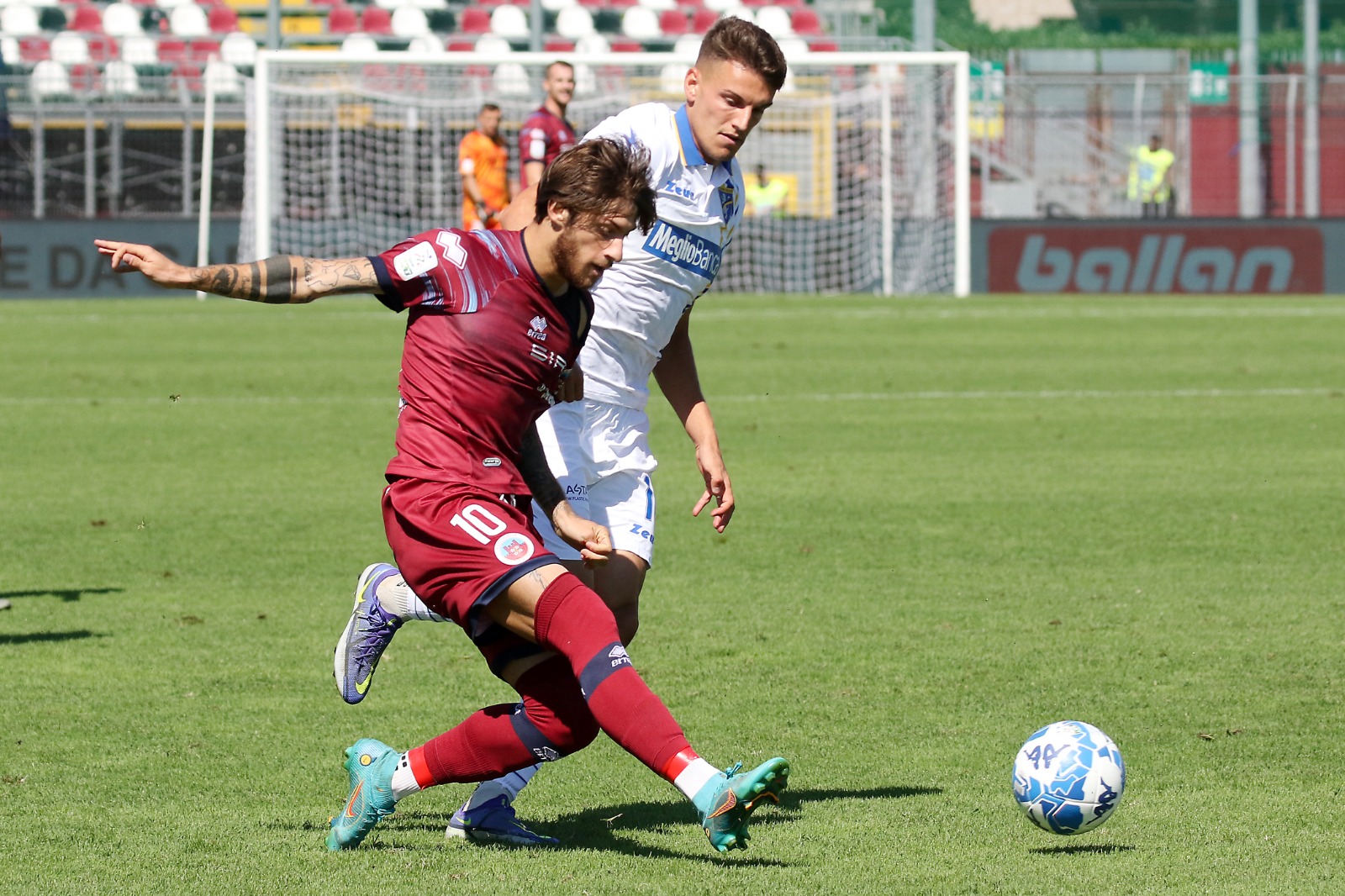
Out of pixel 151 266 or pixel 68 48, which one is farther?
pixel 68 48

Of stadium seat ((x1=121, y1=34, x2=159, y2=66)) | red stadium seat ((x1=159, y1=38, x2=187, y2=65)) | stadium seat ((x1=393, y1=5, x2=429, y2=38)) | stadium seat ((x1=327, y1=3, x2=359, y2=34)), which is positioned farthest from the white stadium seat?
stadium seat ((x1=121, y1=34, x2=159, y2=66))

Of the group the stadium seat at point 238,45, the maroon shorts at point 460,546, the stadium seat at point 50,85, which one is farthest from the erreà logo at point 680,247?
the stadium seat at point 238,45

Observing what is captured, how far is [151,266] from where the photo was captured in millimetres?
3887

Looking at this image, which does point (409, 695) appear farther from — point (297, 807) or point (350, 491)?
point (350, 491)

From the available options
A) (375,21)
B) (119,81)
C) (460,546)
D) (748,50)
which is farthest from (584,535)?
(375,21)

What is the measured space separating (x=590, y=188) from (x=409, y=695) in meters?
2.61

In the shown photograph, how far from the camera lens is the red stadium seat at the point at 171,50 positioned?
32812 mm

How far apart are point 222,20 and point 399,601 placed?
32214mm

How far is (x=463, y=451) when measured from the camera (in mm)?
4059

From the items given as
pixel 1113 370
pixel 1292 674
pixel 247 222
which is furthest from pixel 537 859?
pixel 247 222

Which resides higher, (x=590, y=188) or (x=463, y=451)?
(x=590, y=188)

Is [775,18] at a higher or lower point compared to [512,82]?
higher

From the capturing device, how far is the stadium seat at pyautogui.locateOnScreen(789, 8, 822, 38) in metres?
35.4

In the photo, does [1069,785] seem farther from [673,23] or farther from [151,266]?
[673,23]
